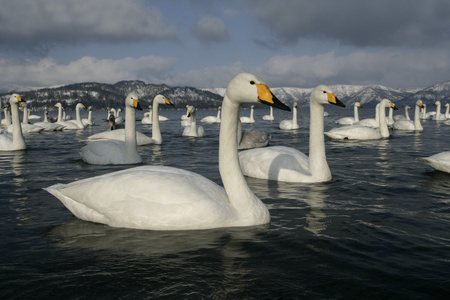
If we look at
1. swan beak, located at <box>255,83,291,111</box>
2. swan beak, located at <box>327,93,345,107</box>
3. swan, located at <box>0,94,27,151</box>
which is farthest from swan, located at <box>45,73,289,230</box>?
swan, located at <box>0,94,27,151</box>

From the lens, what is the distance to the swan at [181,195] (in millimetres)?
5441

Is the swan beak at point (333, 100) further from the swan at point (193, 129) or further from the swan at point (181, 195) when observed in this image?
the swan at point (193, 129)

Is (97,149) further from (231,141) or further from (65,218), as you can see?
(231,141)

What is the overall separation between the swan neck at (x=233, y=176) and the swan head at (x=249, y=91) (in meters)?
0.33

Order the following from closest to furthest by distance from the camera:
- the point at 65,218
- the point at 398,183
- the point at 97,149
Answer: the point at 65,218, the point at 398,183, the point at 97,149

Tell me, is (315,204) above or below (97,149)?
below

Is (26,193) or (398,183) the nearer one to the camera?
(26,193)

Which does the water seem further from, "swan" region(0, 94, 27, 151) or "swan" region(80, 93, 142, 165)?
"swan" region(0, 94, 27, 151)

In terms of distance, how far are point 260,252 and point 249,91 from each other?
204 cm

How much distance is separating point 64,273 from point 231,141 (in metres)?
2.73

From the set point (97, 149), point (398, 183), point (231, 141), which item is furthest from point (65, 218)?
point (398, 183)

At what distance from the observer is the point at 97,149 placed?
12.2 metres

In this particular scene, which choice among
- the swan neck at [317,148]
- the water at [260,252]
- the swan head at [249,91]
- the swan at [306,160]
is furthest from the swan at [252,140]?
the swan head at [249,91]

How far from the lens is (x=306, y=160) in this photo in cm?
995
